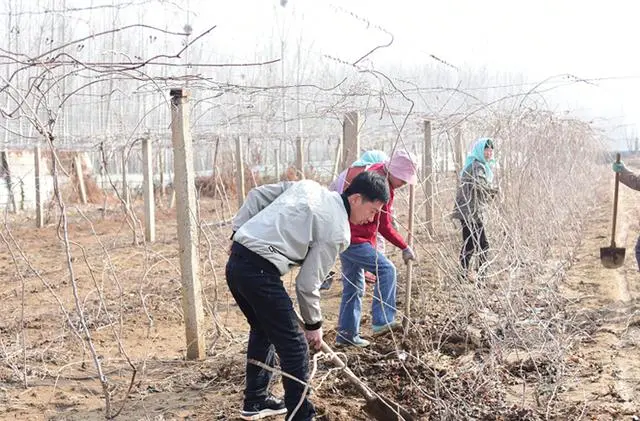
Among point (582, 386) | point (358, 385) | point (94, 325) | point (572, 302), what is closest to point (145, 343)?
point (94, 325)

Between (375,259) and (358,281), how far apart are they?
1.22 ft

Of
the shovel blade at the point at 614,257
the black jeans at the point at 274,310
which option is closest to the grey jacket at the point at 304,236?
the black jeans at the point at 274,310

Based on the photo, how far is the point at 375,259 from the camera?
14.5 feet

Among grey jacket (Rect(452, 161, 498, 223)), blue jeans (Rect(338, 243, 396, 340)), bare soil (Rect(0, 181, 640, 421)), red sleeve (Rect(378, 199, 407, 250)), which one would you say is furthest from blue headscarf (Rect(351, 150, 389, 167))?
grey jacket (Rect(452, 161, 498, 223))

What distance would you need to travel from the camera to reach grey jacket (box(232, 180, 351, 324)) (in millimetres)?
2959

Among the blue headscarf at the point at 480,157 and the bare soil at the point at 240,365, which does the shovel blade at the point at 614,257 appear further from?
the blue headscarf at the point at 480,157

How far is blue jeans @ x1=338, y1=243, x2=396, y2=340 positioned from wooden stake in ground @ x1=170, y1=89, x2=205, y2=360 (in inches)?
38.5

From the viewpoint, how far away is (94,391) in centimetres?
404

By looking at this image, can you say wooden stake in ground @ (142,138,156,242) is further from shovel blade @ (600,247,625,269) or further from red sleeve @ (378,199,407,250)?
shovel blade @ (600,247,625,269)

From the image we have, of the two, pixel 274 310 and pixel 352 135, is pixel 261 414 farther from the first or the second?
pixel 352 135

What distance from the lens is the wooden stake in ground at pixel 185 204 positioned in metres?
4.22

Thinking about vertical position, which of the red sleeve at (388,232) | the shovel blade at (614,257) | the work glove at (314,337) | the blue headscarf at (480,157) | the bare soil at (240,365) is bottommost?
the bare soil at (240,365)

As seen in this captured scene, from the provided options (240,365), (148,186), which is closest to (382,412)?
(240,365)

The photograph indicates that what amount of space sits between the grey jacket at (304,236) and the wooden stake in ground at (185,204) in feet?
4.07
